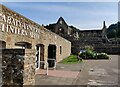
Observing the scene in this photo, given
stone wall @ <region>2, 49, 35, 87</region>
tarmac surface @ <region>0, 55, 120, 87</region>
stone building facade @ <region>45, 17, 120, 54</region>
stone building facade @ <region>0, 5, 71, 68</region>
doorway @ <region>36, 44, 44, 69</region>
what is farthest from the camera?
stone building facade @ <region>45, 17, 120, 54</region>

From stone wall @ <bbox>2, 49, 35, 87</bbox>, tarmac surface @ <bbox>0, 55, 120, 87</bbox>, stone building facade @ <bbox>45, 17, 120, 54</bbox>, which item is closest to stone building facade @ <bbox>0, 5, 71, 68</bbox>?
tarmac surface @ <bbox>0, 55, 120, 87</bbox>

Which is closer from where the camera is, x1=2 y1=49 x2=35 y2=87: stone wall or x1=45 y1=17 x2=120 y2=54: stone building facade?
x1=2 y1=49 x2=35 y2=87: stone wall

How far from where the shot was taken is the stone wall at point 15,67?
5793mm

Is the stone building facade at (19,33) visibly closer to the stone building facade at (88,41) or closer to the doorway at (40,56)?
the doorway at (40,56)

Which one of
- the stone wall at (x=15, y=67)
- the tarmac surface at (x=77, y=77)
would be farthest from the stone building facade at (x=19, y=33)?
the stone wall at (x=15, y=67)

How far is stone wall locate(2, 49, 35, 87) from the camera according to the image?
5793 mm

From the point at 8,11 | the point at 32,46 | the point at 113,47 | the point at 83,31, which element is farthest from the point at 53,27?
the point at 8,11

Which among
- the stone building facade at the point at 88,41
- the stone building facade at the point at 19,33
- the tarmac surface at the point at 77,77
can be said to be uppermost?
the stone building facade at the point at 88,41

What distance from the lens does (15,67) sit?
5.84 m

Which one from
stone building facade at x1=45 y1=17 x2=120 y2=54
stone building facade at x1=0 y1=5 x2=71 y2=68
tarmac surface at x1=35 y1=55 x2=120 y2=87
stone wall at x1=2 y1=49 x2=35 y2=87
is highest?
stone building facade at x1=45 y1=17 x2=120 y2=54

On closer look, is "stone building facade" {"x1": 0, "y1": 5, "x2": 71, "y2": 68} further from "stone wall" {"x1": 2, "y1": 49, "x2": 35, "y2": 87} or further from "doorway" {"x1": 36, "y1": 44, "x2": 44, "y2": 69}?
"stone wall" {"x1": 2, "y1": 49, "x2": 35, "y2": 87}

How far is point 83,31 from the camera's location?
6831cm

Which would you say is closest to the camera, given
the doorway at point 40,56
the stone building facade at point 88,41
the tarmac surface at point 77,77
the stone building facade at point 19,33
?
the stone building facade at point 19,33

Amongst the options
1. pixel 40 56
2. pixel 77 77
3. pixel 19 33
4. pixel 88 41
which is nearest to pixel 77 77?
pixel 77 77
